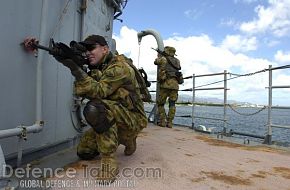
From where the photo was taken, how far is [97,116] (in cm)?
240

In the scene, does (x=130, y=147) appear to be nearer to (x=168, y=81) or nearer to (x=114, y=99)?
(x=114, y=99)

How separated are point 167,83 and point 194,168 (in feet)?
11.1

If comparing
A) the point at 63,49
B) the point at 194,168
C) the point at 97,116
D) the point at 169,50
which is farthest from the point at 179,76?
the point at 63,49

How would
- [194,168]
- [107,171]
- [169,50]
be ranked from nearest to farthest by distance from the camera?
[107,171] < [194,168] < [169,50]

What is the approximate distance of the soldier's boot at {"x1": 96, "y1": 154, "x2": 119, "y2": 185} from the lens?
233 centimetres

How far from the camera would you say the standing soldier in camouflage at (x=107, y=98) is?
92.0 inches

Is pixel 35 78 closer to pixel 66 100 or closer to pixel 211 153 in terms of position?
pixel 66 100

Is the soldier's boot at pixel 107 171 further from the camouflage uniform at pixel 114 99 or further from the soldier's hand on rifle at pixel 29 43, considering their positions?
the soldier's hand on rifle at pixel 29 43

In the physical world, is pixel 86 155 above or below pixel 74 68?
below

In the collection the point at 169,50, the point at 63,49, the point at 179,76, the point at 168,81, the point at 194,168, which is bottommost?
the point at 194,168

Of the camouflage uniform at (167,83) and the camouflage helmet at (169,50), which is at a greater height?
the camouflage helmet at (169,50)

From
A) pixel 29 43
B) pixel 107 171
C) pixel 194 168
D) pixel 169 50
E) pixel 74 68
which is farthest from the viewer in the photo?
pixel 169 50

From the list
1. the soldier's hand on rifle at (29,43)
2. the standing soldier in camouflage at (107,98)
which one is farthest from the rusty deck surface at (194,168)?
the soldier's hand on rifle at (29,43)

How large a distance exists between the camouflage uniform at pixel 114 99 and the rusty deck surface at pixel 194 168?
10.5 inches
